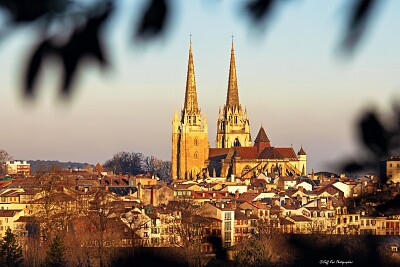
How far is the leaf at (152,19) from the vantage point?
1.23 meters

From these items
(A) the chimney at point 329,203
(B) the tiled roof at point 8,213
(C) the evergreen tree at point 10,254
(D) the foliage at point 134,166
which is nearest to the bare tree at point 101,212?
(B) the tiled roof at point 8,213

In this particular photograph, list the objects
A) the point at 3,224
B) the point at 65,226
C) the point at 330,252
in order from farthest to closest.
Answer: the point at 3,224
the point at 65,226
the point at 330,252

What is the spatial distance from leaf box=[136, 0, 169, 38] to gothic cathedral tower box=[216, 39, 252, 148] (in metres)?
98.6

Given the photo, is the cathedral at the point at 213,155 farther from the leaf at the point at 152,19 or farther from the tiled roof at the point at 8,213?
the leaf at the point at 152,19

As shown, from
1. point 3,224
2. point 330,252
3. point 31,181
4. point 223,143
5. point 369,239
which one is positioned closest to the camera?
point 330,252

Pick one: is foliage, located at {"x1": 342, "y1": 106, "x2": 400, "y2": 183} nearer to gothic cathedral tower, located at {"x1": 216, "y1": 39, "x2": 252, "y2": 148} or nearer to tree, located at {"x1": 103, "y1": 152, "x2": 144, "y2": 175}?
gothic cathedral tower, located at {"x1": 216, "y1": 39, "x2": 252, "y2": 148}

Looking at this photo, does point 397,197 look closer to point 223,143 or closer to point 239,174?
point 239,174

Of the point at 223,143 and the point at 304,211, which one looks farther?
the point at 223,143

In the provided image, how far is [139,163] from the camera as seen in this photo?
128m

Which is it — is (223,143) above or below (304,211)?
above

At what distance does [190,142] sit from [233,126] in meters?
6.86

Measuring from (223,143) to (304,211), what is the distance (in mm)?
49696

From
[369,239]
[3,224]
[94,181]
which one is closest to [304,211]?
[3,224]

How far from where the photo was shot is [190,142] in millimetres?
95812
